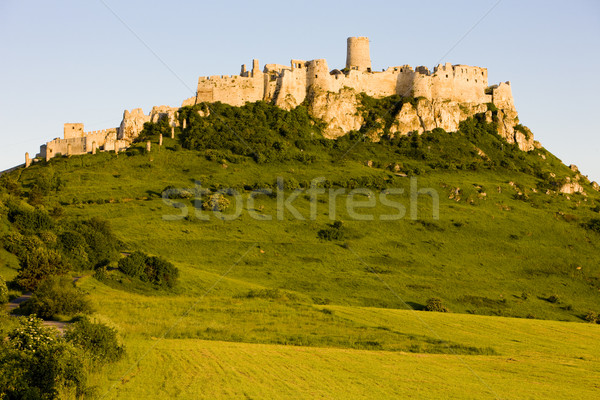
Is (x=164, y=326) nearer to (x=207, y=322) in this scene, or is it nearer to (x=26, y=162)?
(x=207, y=322)

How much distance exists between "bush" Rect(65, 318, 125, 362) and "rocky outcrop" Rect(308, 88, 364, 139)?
9354 centimetres

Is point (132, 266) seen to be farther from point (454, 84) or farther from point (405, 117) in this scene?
point (454, 84)

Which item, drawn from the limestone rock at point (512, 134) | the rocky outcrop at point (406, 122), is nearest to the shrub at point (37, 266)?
the rocky outcrop at point (406, 122)

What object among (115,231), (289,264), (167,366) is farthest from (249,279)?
(167,366)

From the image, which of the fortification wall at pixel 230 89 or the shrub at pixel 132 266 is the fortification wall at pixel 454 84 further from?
the shrub at pixel 132 266

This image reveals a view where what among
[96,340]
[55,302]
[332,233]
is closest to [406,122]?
[332,233]

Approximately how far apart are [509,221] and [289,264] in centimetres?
3652

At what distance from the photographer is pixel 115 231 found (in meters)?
73.8

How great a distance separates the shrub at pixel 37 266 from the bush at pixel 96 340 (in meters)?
14.8

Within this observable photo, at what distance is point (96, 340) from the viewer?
30812 millimetres

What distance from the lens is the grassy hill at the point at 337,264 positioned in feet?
109

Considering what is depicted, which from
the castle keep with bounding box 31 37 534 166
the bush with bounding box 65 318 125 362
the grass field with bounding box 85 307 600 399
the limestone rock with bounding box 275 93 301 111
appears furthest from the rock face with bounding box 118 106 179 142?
the bush with bounding box 65 318 125 362

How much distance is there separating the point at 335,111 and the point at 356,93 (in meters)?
6.68

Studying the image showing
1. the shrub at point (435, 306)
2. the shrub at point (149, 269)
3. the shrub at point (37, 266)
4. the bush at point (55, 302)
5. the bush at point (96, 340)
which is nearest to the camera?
the bush at point (96, 340)
